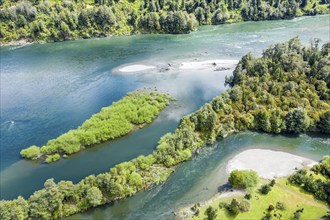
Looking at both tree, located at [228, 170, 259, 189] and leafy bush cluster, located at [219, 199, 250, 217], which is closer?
leafy bush cluster, located at [219, 199, 250, 217]

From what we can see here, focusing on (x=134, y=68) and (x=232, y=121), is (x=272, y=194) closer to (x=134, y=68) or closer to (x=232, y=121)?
(x=232, y=121)

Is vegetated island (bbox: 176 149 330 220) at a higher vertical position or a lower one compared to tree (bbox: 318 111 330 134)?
lower

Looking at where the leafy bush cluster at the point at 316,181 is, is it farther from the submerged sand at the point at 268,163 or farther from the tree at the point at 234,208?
the tree at the point at 234,208

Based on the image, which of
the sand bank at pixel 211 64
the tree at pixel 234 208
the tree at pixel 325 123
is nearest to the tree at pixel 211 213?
the tree at pixel 234 208

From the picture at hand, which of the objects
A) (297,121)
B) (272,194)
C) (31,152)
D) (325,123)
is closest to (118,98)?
(31,152)

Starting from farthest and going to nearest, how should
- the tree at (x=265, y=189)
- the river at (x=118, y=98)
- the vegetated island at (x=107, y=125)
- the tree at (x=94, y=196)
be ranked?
the vegetated island at (x=107, y=125) → the river at (x=118, y=98) → the tree at (x=265, y=189) → the tree at (x=94, y=196)

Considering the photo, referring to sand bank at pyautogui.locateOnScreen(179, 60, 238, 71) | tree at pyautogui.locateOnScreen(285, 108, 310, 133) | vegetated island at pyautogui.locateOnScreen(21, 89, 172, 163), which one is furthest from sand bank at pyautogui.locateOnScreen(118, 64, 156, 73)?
tree at pyautogui.locateOnScreen(285, 108, 310, 133)

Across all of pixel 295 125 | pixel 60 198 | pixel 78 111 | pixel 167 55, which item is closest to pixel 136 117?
pixel 78 111

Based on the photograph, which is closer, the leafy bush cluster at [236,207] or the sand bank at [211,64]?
the leafy bush cluster at [236,207]

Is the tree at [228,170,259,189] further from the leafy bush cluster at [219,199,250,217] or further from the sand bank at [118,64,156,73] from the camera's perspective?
the sand bank at [118,64,156,73]
